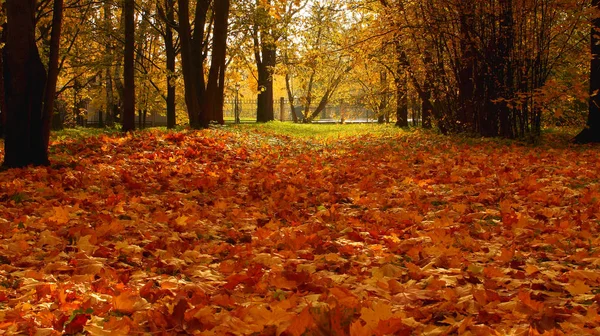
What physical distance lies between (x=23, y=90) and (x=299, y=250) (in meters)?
5.50

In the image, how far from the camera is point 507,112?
40.6 ft

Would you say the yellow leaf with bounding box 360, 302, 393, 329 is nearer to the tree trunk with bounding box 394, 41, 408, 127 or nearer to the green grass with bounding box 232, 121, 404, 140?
the tree trunk with bounding box 394, 41, 408, 127

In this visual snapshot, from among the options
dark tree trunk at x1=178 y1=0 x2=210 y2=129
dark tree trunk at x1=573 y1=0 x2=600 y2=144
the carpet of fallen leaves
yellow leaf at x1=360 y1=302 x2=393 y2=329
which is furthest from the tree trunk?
yellow leaf at x1=360 y1=302 x2=393 y2=329

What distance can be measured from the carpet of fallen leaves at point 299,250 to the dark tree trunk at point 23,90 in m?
0.58

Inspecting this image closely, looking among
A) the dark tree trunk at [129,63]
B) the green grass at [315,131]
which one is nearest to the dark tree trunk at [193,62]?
the dark tree trunk at [129,63]

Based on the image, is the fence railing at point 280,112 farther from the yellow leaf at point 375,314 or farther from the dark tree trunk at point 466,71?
the yellow leaf at point 375,314

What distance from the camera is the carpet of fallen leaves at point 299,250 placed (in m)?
2.38

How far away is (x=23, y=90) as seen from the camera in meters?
7.18

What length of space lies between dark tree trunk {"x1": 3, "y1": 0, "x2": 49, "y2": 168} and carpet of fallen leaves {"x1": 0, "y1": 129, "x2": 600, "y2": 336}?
0.58m

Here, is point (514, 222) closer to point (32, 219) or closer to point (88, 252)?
point (88, 252)

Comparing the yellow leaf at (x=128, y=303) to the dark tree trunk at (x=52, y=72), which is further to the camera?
the dark tree trunk at (x=52, y=72)

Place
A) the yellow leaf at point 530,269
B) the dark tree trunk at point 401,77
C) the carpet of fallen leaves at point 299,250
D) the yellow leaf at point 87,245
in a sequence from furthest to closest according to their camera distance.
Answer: the dark tree trunk at point 401,77, the yellow leaf at point 87,245, the yellow leaf at point 530,269, the carpet of fallen leaves at point 299,250

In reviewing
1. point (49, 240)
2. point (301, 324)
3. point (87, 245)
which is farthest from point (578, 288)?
point (49, 240)

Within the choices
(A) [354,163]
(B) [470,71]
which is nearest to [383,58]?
(B) [470,71]
